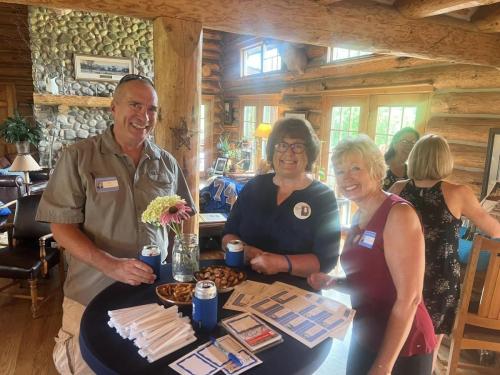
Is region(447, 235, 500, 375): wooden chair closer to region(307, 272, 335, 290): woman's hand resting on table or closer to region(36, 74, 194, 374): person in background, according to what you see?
region(307, 272, 335, 290): woman's hand resting on table

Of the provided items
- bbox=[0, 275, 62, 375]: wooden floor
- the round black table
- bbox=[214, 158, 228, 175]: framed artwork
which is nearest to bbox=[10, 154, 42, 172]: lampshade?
bbox=[0, 275, 62, 375]: wooden floor

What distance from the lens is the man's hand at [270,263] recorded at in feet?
4.86

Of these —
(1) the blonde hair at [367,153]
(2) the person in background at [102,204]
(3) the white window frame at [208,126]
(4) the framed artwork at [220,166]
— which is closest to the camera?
(1) the blonde hair at [367,153]

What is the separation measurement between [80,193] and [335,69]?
177 inches

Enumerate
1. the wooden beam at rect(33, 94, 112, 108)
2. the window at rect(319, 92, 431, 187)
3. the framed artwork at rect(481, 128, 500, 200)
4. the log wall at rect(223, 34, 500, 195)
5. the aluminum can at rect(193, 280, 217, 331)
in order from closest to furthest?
1. the aluminum can at rect(193, 280, 217, 331)
2. the framed artwork at rect(481, 128, 500, 200)
3. the log wall at rect(223, 34, 500, 195)
4. the window at rect(319, 92, 431, 187)
5. the wooden beam at rect(33, 94, 112, 108)

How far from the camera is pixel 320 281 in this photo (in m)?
1.43

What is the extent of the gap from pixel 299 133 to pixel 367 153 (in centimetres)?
36

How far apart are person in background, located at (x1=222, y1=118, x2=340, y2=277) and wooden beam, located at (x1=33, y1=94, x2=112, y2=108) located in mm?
5980

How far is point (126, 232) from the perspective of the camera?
5.06 feet

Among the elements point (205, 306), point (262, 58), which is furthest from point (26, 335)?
point (262, 58)

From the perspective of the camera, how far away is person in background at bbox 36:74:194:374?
4.79 ft

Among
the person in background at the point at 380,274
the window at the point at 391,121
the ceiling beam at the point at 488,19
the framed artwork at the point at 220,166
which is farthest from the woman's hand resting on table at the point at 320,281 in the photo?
the framed artwork at the point at 220,166

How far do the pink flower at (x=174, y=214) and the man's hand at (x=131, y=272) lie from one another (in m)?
0.22

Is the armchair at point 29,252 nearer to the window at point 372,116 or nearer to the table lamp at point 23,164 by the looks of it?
the table lamp at point 23,164
